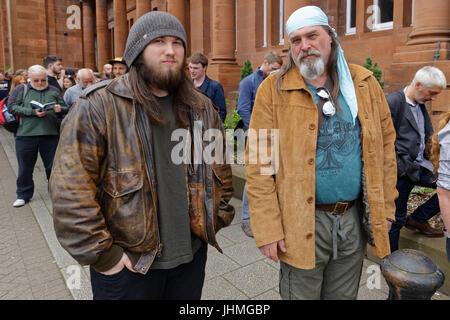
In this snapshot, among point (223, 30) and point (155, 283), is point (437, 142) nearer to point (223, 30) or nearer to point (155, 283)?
point (155, 283)

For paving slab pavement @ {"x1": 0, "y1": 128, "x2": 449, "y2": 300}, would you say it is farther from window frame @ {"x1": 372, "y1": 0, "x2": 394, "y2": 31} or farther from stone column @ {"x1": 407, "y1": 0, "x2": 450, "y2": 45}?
window frame @ {"x1": 372, "y1": 0, "x2": 394, "y2": 31}

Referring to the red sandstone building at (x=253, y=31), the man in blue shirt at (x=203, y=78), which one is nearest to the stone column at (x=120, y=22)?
the red sandstone building at (x=253, y=31)

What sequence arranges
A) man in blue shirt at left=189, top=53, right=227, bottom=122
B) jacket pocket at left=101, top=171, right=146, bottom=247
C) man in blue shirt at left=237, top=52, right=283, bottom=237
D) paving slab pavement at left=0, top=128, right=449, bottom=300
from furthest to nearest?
1. man in blue shirt at left=189, top=53, right=227, bottom=122
2. man in blue shirt at left=237, top=52, right=283, bottom=237
3. paving slab pavement at left=0, top=128, right=449, bottom=300
4. jacket pocket at left=101, top=171, right=146, bottom=247

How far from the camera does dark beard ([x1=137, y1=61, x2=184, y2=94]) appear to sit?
187 centimetres

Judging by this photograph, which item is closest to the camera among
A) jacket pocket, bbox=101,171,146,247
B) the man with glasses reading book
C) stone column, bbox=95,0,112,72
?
jacket pocket, bbox=101,171,146,247

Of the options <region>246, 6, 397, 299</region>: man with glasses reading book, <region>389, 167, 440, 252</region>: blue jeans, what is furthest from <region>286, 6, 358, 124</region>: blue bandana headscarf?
<region>389, 167, 440, 252</region>: blue jeans

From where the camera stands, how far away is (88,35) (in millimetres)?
29703

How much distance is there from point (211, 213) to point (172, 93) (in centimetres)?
69

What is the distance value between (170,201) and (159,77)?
0.64 metres

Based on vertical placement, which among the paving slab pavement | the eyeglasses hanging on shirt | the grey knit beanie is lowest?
the paving slab pavement

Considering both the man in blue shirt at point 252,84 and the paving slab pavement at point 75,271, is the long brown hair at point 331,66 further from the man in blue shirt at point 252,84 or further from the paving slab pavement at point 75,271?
the man in blue shirt at point 252,84

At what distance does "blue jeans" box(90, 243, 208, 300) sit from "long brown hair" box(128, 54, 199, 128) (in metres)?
0.75

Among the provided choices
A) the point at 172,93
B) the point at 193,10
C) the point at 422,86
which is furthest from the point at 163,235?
the point at 193,10

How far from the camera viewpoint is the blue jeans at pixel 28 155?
614cm
